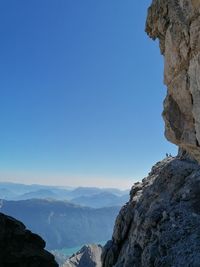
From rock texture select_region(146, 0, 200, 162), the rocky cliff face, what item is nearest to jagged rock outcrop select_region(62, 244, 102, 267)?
the rocky cliff face

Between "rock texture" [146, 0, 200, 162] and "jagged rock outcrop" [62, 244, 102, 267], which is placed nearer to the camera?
"rock texture" [146, 0, 200, 162]

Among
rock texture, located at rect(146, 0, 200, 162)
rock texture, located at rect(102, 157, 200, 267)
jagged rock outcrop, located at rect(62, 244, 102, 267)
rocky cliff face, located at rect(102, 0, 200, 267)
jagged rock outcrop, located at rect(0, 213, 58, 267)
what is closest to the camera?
rock texture, located at rect(146, 0, 200, 162)

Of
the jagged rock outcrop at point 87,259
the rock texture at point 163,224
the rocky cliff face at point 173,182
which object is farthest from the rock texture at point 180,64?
the jagged rock outcrop at point 87,259

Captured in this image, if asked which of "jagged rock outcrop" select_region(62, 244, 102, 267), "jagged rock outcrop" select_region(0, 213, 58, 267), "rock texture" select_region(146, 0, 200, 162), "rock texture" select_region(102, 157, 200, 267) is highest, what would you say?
"rock texture" select_region(146, 0, 200, 162)

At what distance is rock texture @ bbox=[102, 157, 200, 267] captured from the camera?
84.5 ft

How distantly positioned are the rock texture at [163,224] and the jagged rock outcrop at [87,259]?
118m

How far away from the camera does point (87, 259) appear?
16638cm

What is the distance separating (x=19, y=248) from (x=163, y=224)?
19768 millimetres

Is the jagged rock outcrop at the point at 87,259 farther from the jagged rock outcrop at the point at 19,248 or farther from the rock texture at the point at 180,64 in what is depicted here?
the rock texture at the point at 180,64

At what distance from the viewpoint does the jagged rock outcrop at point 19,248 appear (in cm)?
3703

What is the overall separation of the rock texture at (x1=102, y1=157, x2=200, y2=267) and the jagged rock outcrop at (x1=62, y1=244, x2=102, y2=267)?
4661 inches

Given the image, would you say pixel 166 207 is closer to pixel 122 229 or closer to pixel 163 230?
pixel 163 230

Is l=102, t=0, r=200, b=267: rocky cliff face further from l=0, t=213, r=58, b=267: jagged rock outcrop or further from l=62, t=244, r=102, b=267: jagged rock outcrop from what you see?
l=62, t=244, r=102, b=267: jagged rock outcrop

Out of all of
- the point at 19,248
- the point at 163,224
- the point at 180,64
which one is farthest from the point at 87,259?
the point at 180,64
